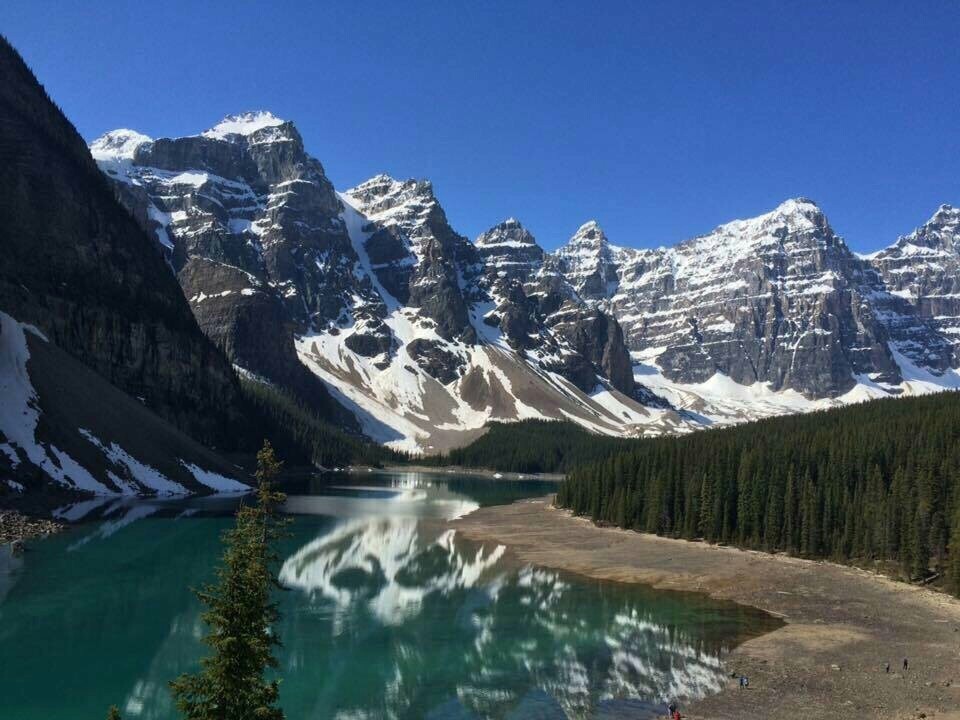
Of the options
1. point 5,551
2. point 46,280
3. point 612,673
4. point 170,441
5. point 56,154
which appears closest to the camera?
point 612,673

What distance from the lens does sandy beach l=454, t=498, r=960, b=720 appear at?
32.5 m

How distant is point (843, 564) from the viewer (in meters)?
72.6

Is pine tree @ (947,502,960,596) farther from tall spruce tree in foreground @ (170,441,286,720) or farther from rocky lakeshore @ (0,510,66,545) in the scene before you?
rocky lakeshore @ (0,510,66,545)

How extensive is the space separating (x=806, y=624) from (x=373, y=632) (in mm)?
26712

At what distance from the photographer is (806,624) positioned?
47562mm

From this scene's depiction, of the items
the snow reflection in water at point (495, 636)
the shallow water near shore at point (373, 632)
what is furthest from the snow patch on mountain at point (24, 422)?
the snow reflection in water at point (495, 636)

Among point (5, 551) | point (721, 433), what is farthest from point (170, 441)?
point (721, 433)

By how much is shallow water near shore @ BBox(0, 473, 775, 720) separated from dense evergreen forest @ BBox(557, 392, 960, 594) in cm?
2516

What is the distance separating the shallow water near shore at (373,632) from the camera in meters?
32.1

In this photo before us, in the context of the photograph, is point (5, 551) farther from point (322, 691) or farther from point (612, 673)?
point (612, 673)

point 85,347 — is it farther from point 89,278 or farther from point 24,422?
point 24,422

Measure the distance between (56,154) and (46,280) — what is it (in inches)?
1375

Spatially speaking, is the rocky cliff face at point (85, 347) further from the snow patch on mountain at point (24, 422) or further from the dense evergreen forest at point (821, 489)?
the dense evergreen forest at point (821, 489)

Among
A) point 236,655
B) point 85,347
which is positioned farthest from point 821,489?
point 85,347
